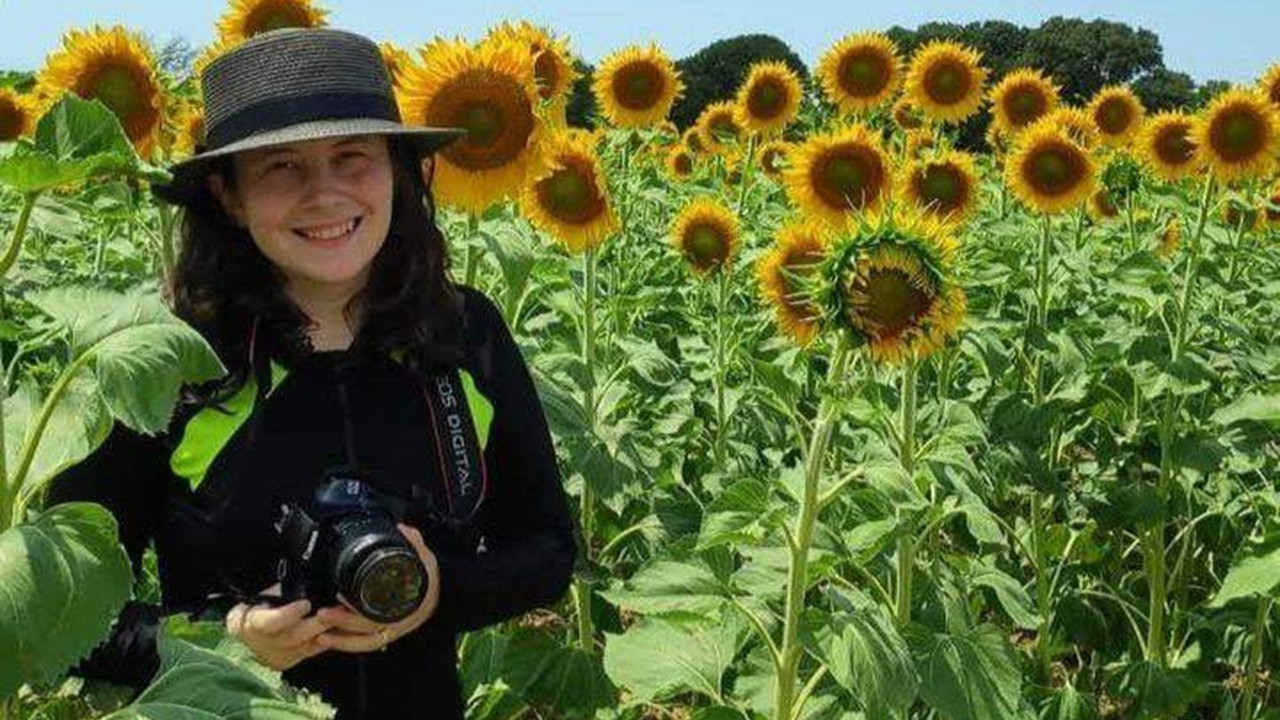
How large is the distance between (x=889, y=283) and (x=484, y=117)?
37.2 inches

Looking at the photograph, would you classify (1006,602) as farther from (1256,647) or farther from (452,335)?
(452,335)

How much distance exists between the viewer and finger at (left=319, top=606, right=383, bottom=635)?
1681 mm

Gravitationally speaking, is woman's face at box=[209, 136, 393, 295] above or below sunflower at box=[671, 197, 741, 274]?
above

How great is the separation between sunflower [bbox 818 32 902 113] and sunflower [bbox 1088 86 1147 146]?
1.00 meters

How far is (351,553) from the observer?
154cm

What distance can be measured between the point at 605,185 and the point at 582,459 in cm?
81

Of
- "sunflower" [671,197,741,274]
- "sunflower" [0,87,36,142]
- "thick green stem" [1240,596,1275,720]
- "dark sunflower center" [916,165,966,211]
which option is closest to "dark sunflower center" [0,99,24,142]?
"sunflower" [0,87,36,142]

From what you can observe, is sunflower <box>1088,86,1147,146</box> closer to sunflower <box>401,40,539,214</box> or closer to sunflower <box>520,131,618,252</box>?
sunflower <box>520,131,618,252</box>

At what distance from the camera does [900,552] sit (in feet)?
9.27

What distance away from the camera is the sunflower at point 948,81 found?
579 centimetres

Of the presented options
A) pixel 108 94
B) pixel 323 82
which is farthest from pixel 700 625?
pixel 108 94

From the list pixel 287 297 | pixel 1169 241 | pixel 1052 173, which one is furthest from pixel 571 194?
pixel 1169 241

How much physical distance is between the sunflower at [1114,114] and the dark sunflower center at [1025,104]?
16.0 inches

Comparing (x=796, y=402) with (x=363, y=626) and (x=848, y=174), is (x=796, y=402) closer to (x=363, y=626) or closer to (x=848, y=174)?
(x=848, y=174)
